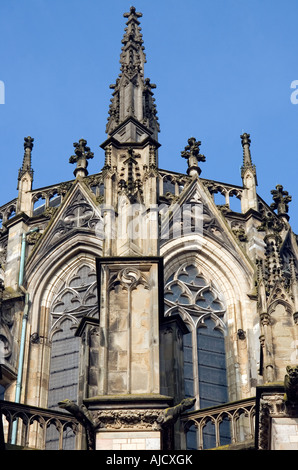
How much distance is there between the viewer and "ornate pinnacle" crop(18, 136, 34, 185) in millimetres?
27312

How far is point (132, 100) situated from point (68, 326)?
5.89 metres

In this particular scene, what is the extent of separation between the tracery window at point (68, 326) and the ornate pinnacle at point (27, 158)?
11.5 feet

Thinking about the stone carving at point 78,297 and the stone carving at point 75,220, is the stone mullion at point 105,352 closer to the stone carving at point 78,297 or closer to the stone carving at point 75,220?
the stone carving at point 78,297

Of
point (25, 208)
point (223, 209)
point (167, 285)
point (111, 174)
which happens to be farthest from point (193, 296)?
point (111, 174)

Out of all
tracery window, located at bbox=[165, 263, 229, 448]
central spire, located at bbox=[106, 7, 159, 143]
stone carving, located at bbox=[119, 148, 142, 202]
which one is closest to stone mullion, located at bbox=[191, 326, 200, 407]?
tracery window, located at bbox=[165, 263, 229, 448]

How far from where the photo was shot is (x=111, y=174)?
18172mm

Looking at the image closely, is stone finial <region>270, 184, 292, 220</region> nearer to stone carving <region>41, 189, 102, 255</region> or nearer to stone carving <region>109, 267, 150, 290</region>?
stone carving <region>41, 189, 102, 255</region>

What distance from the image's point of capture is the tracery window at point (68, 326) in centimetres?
2275

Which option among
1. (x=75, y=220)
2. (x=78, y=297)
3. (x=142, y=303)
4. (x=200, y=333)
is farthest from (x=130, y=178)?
(x=75, y=220)

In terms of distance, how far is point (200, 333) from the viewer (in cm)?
2361

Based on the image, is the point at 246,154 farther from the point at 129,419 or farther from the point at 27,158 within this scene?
the point at 129,419

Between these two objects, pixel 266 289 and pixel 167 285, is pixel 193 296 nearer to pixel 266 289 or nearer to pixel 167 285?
pixel 167 285

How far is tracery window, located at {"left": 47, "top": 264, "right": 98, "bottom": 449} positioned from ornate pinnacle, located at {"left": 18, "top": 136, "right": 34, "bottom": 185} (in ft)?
11.5

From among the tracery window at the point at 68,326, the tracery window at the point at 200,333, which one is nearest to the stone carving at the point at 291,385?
the tracery window at the point at 200,333
